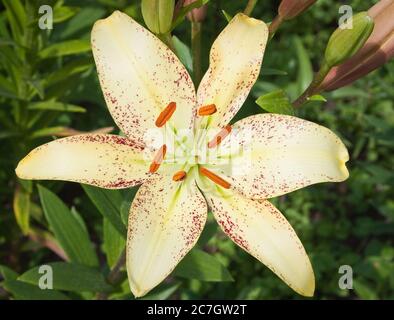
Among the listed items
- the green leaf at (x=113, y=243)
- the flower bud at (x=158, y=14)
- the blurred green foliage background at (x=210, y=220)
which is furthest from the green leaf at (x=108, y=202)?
the flower bud at (x=158, y=14)

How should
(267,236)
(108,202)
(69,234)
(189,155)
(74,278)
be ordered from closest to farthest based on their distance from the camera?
(267,236), (189,155), (108,202), (74,278), (69,234)

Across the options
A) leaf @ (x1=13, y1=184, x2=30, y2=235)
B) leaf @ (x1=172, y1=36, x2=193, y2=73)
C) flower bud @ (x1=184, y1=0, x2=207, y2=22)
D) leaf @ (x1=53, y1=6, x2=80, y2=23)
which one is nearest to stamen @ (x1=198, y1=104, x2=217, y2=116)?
flower bud @ (x1=184, y1=0, x2=207, y2=22)

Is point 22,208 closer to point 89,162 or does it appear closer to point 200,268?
point 200,268

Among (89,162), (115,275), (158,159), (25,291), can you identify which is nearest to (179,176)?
(158,159)

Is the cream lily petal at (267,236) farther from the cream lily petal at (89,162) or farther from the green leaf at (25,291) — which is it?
the green leaf at (25,291)

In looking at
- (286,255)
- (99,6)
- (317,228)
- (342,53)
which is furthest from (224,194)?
(317,228)

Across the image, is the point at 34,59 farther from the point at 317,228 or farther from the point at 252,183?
the point at 317,228

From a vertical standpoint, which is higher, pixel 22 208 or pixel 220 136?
pixel 220 136
